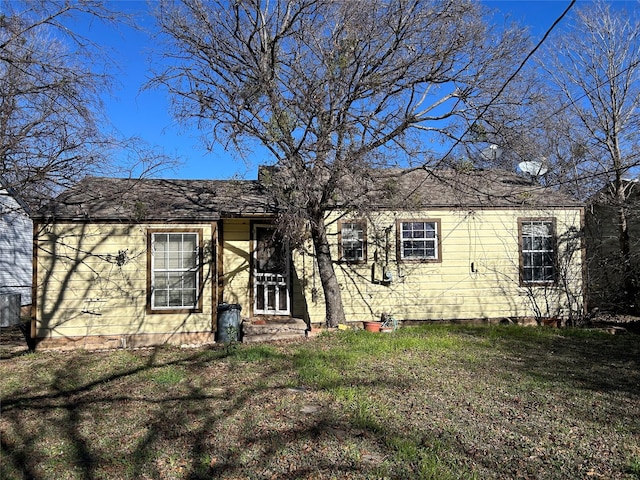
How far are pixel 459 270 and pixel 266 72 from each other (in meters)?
6.30

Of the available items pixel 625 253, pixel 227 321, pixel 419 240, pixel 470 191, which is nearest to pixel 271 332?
pixel 227 321

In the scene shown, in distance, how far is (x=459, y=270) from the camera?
11.0 meters

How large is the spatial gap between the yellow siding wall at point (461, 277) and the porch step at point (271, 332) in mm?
1224

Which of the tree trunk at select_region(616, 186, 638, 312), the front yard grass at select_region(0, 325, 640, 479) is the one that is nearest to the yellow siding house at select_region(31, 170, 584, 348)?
the front yard grass at select_region(0, 325, 640, 479)

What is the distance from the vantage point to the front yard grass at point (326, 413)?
151 inches

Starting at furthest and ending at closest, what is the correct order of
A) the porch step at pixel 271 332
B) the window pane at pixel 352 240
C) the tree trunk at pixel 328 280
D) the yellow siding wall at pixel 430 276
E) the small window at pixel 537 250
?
the small window at pixel 537 250 < the window pane at pixel 352 240 < the yellow siding wall at pixel 430 276 < the tree trunk at pixel 328 280 < the porch step at pixel 271 332

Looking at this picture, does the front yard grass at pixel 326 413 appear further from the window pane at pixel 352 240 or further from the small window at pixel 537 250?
the small window at pixel 537 250

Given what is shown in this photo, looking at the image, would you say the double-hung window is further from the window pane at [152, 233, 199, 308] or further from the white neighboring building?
the white neighboring building

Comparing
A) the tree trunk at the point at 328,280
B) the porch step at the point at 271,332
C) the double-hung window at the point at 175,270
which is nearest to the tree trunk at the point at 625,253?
the tree trunk at the point at 328,280

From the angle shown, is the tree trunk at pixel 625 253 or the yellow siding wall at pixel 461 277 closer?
the yellow siding wall at pixel 461 277

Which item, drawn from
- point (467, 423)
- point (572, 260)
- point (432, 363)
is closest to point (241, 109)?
point (432, 363)

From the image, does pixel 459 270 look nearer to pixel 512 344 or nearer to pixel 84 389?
pixel 512 344

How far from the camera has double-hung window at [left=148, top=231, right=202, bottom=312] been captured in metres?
9.30

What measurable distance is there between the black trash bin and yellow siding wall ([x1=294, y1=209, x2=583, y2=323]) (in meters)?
1.93
